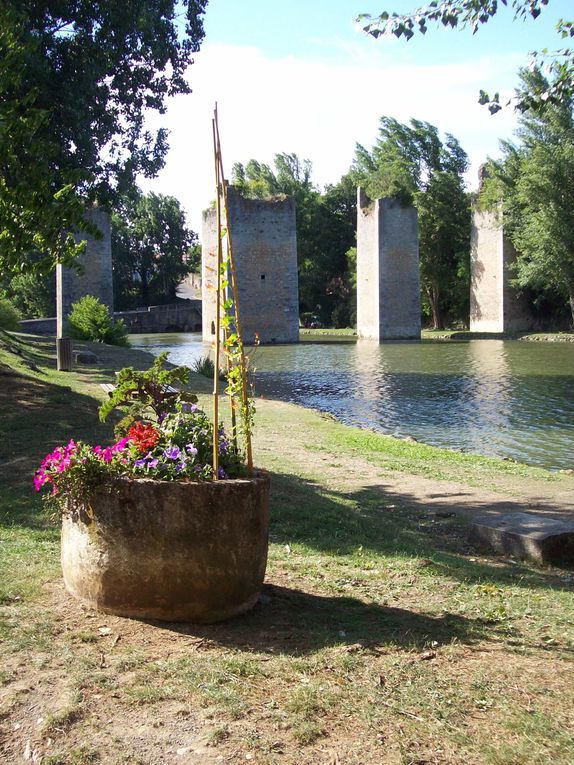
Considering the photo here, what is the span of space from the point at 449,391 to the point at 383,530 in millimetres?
15717

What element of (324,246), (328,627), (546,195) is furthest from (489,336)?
(328,627)

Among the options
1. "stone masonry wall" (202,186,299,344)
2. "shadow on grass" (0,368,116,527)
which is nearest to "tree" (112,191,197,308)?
"stone masonry wall" (202,186,299,344)

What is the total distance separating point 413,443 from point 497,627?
9.03 metres

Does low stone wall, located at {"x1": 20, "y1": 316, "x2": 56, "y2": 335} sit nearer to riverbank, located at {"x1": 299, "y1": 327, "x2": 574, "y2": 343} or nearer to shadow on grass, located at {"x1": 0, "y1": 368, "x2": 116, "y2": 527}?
riverbank, located at {"x1": 299, "y1": 327, "x2": 574, "y2": 343}

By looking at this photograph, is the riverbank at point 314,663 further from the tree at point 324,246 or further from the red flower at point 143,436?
the tree at point 324,246

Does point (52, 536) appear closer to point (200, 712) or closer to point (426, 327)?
point (200, 712)

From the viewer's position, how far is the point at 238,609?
13.9 ft

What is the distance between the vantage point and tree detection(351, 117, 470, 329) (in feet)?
178

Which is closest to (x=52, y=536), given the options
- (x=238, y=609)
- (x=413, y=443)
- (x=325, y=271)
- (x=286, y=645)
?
(x=238, y=609)

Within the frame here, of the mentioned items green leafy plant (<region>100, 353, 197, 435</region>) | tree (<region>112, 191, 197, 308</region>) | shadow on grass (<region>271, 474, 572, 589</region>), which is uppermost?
tree (<region>112, 191, 197, 308</region>)

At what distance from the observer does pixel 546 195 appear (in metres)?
40.1

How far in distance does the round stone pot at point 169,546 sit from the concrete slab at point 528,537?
9.45 feet

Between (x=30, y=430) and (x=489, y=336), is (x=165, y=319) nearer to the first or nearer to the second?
(x=489, y=336)

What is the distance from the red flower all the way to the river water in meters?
2.06
